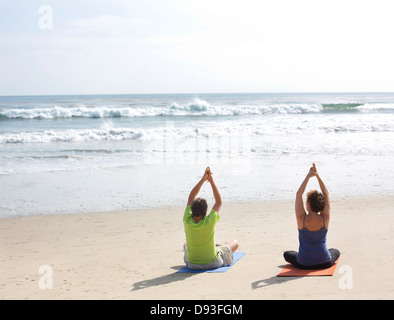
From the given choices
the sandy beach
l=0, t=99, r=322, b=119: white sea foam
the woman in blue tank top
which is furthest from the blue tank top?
l=0, t=99, r=322, b=119: white sea foam

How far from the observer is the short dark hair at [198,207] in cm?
525

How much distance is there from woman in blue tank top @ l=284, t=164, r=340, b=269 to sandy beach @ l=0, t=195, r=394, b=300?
22 cm

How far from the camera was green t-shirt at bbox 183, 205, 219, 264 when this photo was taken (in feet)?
17.4

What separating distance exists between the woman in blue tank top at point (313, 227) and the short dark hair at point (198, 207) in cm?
100

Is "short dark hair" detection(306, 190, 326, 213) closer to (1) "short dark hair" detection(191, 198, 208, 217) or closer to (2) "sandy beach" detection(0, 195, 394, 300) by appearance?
(2) "sandy beach" detection(0, 195, 394, 300)

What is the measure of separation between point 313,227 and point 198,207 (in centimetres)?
123

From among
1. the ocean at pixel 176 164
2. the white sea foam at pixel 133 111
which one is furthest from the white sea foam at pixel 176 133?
the white sea foam at pixel 133 111

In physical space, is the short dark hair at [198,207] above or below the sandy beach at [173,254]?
above

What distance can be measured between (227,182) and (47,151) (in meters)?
8.80

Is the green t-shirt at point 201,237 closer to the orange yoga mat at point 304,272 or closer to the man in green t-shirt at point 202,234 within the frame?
the man in green t-shirt at point 202,234

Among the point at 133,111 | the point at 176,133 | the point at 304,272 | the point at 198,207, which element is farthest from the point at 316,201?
the point at 133,111

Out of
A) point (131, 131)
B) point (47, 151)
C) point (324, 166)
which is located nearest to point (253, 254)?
point (324, 166)
